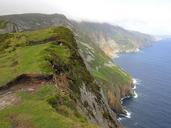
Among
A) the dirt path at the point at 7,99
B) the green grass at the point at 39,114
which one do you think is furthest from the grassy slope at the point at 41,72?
the dirt path at the point at 7,99

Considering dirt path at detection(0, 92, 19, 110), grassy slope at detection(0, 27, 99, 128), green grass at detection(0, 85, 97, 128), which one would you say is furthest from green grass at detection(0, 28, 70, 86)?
green grass at detection(0, 85, 97, 128)

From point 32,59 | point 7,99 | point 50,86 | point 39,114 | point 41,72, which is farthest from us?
point 32,59

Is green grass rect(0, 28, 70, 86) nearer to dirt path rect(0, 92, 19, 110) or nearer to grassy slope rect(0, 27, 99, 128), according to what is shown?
grassy slope rect(0, 27, 99, 128)

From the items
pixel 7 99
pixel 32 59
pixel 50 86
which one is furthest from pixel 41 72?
pixel 7 99

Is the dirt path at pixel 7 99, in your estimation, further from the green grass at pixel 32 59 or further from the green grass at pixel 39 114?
the green grass at pixel 32 59

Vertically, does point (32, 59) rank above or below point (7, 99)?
above

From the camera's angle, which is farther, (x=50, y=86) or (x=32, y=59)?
(x=32, y=59)

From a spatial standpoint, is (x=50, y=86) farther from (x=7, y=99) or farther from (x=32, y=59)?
(x=32, y=59)

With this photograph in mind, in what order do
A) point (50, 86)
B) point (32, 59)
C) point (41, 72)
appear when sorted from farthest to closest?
point (32, 59), point (41, 72), point (50, 86)

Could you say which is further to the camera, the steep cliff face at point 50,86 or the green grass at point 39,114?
the steep cliff face at point 50,86
